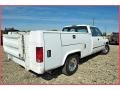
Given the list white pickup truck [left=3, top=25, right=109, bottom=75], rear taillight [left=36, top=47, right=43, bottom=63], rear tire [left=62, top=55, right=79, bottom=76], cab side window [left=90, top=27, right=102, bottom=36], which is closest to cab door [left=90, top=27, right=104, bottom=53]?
cab side window [left=90, top=27, right=102, bottom=36]

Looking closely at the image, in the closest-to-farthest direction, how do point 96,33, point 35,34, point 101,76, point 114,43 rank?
1. point 35,34
2. point 101,76
3. point 96,33
4. point 114,43

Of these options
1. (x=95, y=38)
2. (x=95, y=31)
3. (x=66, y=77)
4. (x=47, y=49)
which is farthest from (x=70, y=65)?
(x=95, y=31)

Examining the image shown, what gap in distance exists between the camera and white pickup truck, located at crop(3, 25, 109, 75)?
3.76 metres

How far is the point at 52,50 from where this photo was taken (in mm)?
3934

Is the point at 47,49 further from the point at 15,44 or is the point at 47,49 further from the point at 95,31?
the point at 95,31

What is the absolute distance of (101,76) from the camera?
5.05m

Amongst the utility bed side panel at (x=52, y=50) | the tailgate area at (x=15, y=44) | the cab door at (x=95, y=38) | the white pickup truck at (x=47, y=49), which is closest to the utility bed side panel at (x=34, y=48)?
the white pickup truck at (x=47, y=49)

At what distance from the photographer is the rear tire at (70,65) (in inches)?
186

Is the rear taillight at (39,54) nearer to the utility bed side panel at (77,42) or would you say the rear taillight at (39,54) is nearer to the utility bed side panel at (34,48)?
the utility bed side panel at (34,48)

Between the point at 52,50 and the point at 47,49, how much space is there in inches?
6.8

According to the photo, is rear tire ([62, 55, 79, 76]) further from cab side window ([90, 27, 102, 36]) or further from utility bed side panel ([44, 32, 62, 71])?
cab side window ([90, 27, 102, 36])
